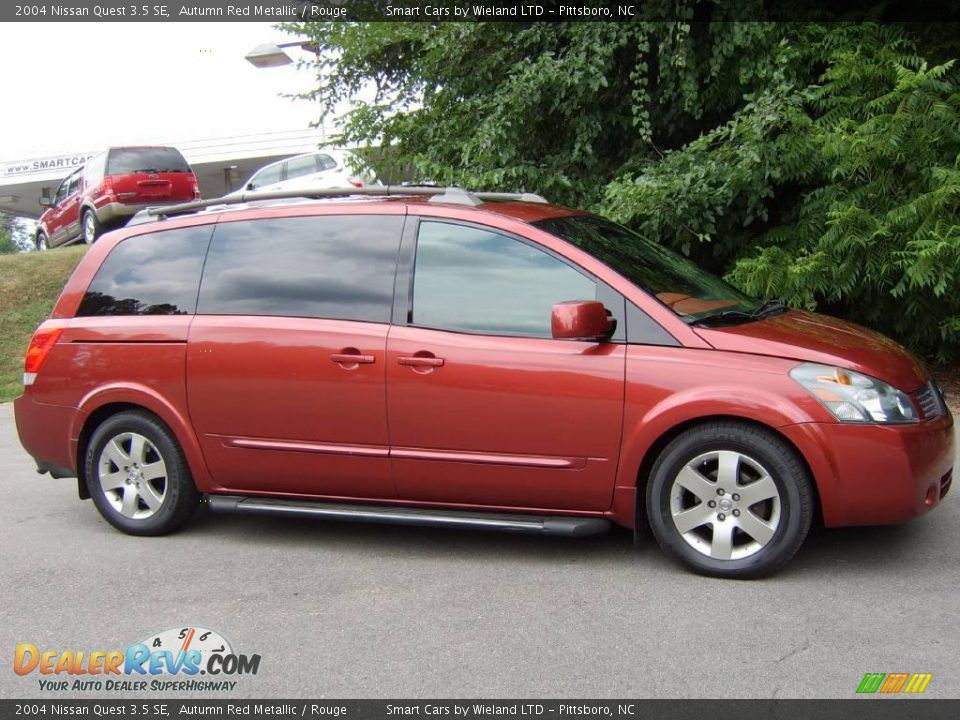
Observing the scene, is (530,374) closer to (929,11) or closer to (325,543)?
(325,543)

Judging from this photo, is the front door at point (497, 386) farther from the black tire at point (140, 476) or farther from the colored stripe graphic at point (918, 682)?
the colored stripe graphic at point (918, 682)

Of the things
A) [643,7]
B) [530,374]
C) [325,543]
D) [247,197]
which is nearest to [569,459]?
[530,374]

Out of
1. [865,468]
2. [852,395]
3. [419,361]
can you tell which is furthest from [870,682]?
[419,361]

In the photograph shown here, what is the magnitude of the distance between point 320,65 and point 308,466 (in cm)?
723

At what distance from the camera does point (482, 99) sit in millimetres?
10211

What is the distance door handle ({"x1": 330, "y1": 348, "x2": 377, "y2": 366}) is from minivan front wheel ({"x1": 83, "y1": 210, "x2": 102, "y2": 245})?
15.5 meters

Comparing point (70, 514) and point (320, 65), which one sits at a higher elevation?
point (320, 65)

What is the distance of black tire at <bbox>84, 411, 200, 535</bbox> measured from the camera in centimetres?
564

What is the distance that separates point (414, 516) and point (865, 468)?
6.88 ft

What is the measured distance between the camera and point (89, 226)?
1938 centimetres

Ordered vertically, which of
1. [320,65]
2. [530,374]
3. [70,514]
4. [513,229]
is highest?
[320,65]

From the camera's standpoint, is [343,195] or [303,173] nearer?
[343,195]
